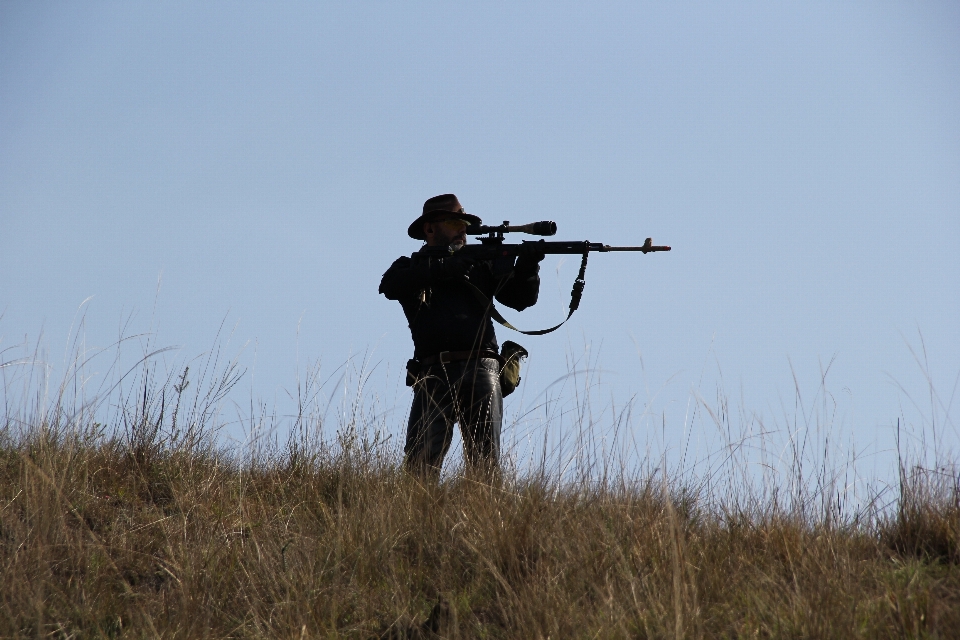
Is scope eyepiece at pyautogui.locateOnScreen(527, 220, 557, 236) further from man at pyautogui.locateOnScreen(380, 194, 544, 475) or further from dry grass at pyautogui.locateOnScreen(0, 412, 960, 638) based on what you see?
dry grass at pyautogui.locateOnScreen(0, 412, 960, 638)

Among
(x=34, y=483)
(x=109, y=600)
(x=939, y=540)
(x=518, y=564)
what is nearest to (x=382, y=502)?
(x=518, y=564)

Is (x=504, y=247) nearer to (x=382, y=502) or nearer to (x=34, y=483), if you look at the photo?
(x=382, y=502)

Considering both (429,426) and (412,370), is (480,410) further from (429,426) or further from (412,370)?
(412,370)

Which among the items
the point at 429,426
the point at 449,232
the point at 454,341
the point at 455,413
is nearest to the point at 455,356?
the point at 454,341

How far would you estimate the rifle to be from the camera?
546 centimetres

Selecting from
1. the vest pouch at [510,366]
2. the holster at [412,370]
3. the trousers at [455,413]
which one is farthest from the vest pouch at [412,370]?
the vest pouch at [510,366]

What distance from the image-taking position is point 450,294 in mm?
5445

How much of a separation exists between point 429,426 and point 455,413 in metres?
0.19

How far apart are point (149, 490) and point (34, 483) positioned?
73cm

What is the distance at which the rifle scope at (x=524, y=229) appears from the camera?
18.0 feet

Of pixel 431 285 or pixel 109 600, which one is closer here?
pixel 109 600

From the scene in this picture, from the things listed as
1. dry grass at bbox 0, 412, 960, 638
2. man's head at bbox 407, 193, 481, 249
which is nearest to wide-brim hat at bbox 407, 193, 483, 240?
man's head at bbox 407, 193, 481, 249

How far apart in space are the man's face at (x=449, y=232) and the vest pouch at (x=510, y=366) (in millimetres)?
784

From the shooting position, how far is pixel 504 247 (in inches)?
215
